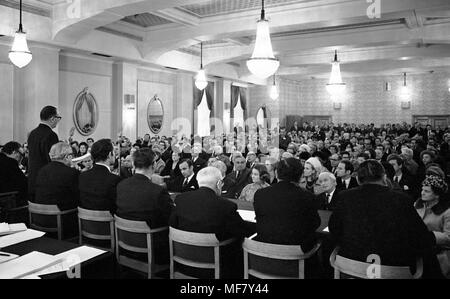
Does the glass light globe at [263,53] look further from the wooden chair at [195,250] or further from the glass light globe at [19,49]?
the glass light globe at [19,49]

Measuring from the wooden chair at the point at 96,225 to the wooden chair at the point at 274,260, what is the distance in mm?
1324

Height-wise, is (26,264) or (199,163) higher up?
(199,163)

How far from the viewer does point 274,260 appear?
2.72 m

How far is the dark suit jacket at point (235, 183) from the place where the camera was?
623cm

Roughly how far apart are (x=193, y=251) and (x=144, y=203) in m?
0.68

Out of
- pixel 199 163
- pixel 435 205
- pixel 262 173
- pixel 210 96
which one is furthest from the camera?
pixel 210 96

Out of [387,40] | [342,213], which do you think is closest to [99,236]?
[342,213]

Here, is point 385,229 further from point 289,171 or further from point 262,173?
point 262,173

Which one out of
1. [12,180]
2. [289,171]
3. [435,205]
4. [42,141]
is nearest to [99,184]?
[42,141]

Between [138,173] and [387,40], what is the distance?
9262 millimetres

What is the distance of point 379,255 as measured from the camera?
2521 millimetres

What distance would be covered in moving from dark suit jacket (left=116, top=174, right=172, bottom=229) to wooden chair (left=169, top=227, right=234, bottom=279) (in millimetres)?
416
